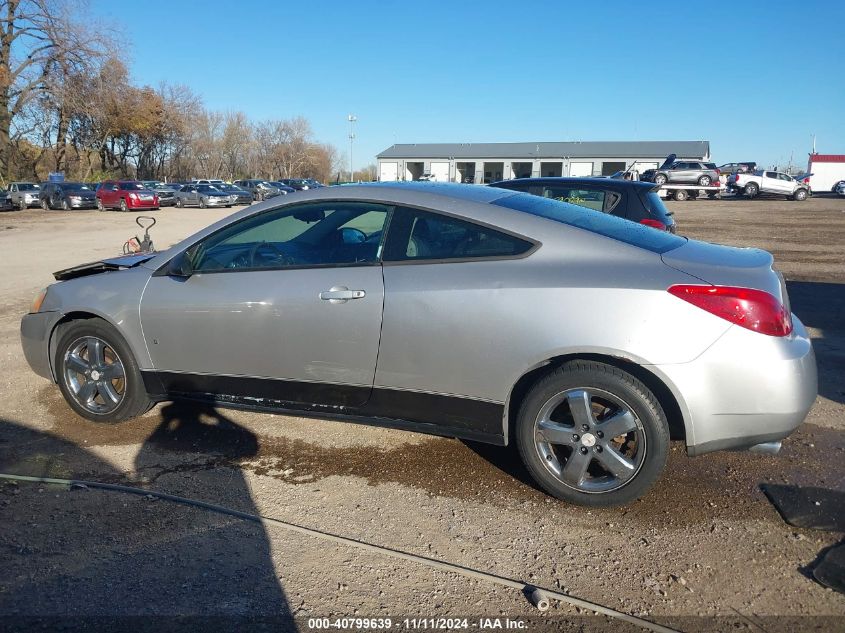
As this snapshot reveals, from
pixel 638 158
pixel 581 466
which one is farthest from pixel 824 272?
pixel 638 158

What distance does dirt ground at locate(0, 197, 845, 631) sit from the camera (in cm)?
260

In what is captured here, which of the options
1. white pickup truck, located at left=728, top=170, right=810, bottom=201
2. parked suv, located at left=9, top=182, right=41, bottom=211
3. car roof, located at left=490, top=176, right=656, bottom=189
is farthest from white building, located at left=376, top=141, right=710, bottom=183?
car roof, located at left=490, top=176, right=656, bottom=189

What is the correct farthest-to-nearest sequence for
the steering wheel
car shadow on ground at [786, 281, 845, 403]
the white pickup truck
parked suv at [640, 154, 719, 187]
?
parked suv at [640, 154, 719, 187], the white pickup truck, car shadow on ground at [786, 281, 845, 403], the steering wheel

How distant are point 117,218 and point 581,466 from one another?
99.7 ft

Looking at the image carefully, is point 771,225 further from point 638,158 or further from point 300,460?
point 638,158

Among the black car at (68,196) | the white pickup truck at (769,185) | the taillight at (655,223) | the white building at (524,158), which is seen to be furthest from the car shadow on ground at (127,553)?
the white building at (524,158)

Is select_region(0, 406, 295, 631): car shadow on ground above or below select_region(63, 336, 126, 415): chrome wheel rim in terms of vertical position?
below

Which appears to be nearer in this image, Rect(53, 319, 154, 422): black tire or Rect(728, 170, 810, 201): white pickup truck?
Rect(53, 319, 154, 422): black tire

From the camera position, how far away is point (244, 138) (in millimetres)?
86562

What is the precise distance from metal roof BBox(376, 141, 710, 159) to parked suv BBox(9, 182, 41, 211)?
44427 mm

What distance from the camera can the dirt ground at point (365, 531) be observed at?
2.60 m

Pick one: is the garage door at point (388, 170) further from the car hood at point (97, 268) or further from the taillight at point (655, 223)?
the car hood at point (97, 268)

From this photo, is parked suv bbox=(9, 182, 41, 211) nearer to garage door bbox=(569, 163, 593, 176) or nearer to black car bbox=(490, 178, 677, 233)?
black car bbox=(490, 178, 677, 233)

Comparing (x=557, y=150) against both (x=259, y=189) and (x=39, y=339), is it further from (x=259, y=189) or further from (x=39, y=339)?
(x=39, y=339)
